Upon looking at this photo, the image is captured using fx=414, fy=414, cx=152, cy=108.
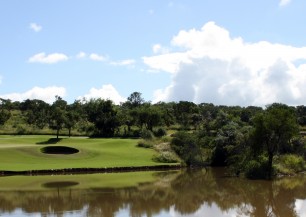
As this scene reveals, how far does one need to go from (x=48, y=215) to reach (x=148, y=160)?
35093 millimetres

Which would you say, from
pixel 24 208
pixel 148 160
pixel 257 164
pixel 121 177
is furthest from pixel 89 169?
pixel 24 208

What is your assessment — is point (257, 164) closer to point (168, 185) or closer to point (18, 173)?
point (168, 185)

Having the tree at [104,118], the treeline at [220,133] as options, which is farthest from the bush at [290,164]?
the tree at [104,118]

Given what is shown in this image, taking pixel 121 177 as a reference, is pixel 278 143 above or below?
above

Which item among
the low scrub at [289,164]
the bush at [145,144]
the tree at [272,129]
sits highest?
the tree at [272,129]

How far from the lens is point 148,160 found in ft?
192

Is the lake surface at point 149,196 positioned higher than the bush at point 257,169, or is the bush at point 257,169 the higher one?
the bush at point 257,169

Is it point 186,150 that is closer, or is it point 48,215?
point 48,215

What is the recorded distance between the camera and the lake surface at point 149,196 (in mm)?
25391

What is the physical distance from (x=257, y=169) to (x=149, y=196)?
657 inches

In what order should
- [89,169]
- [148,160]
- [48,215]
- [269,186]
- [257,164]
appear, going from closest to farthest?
[48,215] → [269,186] → [257,164] → [89,169] → [148,160]

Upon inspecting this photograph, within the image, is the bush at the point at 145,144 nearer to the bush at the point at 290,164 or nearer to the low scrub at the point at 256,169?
A: the bush at the point at 290,164

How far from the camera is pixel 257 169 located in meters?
43.7

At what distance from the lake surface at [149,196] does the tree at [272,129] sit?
379 centimetres
